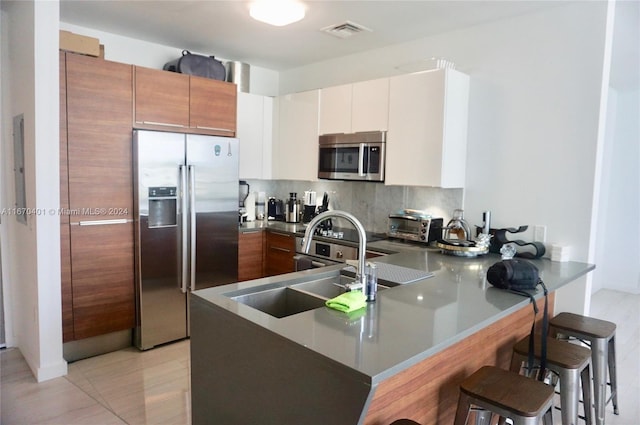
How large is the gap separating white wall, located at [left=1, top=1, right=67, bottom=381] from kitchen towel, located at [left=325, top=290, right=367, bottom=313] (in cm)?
214

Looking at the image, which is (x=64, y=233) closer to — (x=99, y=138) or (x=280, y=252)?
(x=99, y=138)

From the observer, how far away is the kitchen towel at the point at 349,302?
5.12 ft

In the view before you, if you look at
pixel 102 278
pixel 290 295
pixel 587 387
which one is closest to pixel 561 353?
pixel 587 387

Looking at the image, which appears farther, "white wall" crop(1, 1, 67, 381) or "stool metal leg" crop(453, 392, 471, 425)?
"white wall" crop(1, 1, 67, 381)

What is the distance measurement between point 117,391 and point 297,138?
8.45 feet

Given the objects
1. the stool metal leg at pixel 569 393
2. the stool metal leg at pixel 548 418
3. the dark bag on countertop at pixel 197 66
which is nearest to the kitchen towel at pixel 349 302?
the stool metal leg at pixel 548 418

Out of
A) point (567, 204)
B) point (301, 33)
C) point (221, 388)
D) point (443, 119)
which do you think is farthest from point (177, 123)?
point (567, 204)

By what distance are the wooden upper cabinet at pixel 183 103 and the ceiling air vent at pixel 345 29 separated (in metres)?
1.00

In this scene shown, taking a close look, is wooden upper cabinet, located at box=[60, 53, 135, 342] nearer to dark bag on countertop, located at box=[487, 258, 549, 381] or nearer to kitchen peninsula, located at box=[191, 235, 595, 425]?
kitchen peninsula, located at box=[191, 235, 595, 425]

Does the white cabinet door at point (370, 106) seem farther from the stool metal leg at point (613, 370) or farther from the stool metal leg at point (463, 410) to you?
the stool metal leg at point (463, 410)

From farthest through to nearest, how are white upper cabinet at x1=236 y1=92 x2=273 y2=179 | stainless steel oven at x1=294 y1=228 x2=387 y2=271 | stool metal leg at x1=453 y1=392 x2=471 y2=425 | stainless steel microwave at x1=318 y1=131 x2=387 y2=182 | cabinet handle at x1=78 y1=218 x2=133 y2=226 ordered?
white upper cabinet at x1=236 y1=92 x2=273 y2=179, stainless steel microwave at x1=318 y1=131 x2=387 y2=182, stainless steel oven at x1=294 y1=228 x2=387 y2=271, cabinet handle at x1=78 y1=218 x2=133 y2=226, stool metal leg at x1=453 y1=392 x2=471 y2=425

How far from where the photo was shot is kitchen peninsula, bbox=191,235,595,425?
1186 mm

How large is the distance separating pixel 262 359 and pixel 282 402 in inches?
5.9

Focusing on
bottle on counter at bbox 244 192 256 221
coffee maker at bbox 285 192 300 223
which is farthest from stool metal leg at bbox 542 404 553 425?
bottle on counter at bbox 244 192 256 221
